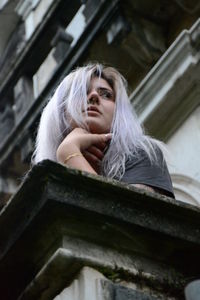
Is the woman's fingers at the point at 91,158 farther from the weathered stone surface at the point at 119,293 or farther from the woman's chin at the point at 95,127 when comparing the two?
the weathered stone surface at the point at 119,293

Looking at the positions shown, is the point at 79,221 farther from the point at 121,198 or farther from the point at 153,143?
the point at 153,143

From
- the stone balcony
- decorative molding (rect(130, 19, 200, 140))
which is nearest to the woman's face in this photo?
the stone balcony

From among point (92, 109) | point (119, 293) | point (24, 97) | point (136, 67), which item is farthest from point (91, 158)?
point (24, 97)

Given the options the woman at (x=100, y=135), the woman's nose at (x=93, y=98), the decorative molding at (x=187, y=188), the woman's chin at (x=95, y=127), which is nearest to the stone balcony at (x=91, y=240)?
the woman at (x=100, y=135)

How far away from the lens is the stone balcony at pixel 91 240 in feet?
9.18

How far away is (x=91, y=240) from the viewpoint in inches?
113

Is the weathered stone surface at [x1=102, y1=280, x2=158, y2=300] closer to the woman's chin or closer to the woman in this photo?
the woman

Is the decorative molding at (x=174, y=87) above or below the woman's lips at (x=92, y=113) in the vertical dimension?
below

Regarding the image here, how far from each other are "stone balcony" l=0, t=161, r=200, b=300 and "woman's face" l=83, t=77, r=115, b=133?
737mm

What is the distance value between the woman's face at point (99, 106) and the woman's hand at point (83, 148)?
0.26 feet

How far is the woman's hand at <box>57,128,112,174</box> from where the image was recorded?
3290 mm

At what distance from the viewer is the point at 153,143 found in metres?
3.57

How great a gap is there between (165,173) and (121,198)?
0.53 meters

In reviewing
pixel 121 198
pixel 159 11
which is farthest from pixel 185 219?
pixel 159 11
